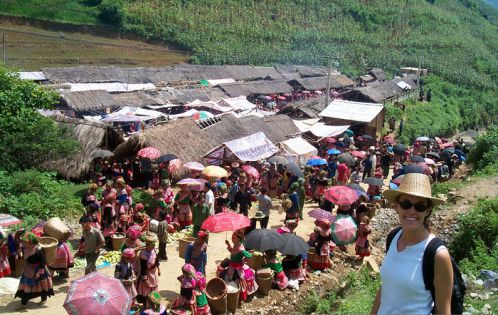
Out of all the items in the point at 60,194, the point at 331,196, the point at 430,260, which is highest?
the point at 430,260

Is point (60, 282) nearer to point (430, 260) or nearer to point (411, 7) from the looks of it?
point (430, 260)

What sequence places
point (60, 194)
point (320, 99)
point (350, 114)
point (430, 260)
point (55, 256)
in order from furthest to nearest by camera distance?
1. point (320, 99)
2. point (350, 114)
3. point (60, 194)
4. point (55, 256)
5. point (430, 260)

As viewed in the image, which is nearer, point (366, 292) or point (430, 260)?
point (430, 260)

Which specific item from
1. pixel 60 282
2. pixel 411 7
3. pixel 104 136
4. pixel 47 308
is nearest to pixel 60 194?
pixel 104 136

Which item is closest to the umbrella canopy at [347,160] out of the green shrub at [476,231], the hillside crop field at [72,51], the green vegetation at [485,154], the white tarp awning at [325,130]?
the green vegetation at [485,154]

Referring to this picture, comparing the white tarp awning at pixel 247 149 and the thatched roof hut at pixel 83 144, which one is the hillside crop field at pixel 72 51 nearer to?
the thatched roof hut at pixel 83 144

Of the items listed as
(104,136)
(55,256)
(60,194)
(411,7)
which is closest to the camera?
(55,256)

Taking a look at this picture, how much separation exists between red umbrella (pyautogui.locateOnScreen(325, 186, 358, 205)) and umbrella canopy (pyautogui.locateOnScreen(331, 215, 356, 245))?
0.93 meters

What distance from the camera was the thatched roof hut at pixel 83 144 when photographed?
15320mm

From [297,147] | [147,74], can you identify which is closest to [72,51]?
[147,74]

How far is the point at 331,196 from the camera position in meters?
11.5

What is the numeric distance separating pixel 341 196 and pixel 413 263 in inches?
333

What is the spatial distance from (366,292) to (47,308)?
5.12 metres

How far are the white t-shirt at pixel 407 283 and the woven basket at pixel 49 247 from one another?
663 cm
